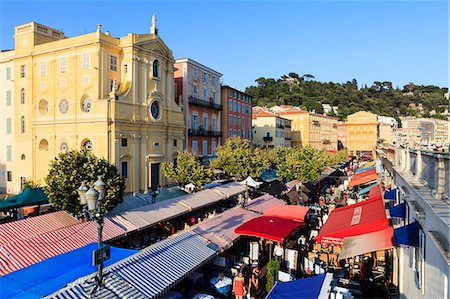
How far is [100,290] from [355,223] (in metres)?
9.69

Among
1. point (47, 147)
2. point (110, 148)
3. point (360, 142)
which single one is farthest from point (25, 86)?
point (360, 142)

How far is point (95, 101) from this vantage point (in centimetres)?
2625

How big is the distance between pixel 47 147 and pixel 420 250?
96.5ft

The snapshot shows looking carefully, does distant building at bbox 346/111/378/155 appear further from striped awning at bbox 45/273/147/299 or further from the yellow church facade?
striped awning at bbox 45/273/147/299

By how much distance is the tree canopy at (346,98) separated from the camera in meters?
138

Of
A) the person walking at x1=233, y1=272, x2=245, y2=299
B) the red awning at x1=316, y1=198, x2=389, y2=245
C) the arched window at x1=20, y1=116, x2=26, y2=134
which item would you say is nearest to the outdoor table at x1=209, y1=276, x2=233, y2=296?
the person walking at x1=233, y1=272, x2=245, y2=299

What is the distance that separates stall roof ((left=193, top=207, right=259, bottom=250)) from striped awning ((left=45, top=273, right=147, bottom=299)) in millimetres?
5906

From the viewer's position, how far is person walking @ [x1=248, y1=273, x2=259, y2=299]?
13.3m

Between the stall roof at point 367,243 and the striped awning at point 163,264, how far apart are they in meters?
5.17

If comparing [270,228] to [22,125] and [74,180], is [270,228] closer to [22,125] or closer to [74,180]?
[74,180]

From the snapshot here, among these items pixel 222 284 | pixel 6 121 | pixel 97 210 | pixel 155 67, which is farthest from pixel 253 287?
pixel 6 121

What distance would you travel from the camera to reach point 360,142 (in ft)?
311

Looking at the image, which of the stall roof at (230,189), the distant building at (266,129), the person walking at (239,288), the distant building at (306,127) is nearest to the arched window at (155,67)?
the stall roof at (230,189)

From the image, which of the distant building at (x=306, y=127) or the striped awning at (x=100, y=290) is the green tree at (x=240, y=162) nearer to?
the striped awning at (x=100, y=290)
